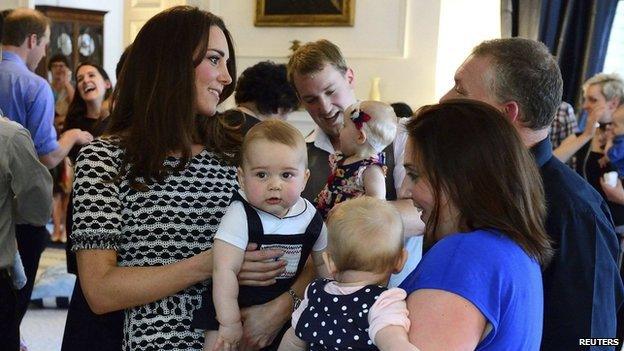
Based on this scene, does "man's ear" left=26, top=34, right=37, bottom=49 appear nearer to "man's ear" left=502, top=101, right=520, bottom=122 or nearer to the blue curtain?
"man's ear" left=502, top=101, right=520, bottom=122

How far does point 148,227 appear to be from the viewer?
2.08 meters

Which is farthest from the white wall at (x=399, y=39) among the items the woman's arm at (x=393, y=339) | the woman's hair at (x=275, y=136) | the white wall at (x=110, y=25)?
the woman's arm at (x=393, y=339)

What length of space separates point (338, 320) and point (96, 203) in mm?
683

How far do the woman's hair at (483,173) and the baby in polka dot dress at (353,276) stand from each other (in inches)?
6.6

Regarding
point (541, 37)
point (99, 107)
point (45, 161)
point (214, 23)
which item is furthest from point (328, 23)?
point (214, 23)

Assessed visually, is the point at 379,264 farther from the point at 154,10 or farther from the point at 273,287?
the point at 154,10

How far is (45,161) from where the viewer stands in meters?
5.05

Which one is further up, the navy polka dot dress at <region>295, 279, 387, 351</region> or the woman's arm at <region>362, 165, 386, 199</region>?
the woman's arm at <region>362, 165, 386, 199</region>

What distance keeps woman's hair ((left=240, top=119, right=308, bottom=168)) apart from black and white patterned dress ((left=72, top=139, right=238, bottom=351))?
0.55 feet

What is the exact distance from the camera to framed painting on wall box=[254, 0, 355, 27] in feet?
26.7

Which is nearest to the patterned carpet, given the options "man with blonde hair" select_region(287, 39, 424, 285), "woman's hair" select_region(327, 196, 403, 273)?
"man with blonde hair" select_region(287, 39, 424, 285)

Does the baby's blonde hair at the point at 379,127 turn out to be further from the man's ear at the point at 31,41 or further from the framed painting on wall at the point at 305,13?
the framed painting on wall at the point at 305,13

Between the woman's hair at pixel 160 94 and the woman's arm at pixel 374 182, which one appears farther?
the woman's arm at pixel 374 182

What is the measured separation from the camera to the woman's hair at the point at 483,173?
1.67 meters
